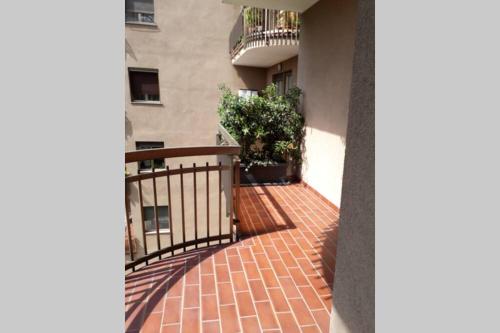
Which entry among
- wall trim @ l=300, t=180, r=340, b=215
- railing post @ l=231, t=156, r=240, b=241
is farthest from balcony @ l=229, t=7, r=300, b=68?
railing post @ l=231, t=156, r=240, b=241

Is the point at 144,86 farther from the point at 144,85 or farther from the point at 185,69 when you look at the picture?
the point at 185,69

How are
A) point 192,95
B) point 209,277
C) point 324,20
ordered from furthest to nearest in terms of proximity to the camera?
1. point 192,95
2. point 324,20
3. point 209,277

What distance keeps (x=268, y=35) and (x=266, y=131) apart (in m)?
2.33

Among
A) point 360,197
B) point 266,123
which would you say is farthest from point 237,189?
point 266,123

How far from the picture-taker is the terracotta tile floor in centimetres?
201

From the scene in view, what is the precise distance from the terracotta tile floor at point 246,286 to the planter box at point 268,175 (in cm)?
220

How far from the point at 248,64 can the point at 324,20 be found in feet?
17.4

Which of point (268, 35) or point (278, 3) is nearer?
point (278, 3)

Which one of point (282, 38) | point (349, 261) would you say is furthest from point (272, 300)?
point (282, 38)

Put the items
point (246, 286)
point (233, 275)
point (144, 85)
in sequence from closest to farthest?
point (246, 286) → point (233, 275) → point (144, 85)

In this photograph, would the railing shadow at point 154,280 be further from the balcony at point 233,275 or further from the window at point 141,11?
the window at point 141,11

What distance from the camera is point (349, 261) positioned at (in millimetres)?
1542

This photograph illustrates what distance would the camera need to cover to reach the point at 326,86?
4.49 metres

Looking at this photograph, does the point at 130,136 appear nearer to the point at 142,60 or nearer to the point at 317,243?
the point at 142,60
